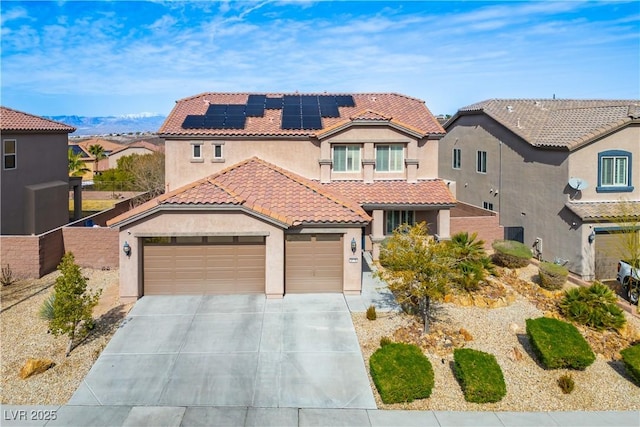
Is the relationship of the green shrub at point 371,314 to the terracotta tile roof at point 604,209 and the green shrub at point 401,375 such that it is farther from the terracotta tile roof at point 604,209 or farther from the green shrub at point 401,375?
the terracotta tile roof at point 604,209

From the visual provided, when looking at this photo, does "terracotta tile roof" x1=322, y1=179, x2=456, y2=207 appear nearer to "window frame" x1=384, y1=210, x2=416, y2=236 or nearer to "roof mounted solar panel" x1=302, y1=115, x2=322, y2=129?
"window frame" x1=384, y1=210, x2=416, y2=236

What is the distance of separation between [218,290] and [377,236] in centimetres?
885

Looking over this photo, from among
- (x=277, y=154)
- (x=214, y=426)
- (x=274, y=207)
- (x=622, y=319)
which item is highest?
(x=277, y=154)

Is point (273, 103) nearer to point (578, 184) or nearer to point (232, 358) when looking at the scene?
point (578, 184)

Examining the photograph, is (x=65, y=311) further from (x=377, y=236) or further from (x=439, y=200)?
(x=439, y=200)

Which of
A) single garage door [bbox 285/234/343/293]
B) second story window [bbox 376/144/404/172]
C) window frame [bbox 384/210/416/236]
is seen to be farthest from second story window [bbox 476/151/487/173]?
single garage door [bbox 285/234/343/293]

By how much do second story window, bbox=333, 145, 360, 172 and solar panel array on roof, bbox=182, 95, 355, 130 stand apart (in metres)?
1.73

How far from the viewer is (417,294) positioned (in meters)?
15.2

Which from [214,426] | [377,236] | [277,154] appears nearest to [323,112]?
[277,154]

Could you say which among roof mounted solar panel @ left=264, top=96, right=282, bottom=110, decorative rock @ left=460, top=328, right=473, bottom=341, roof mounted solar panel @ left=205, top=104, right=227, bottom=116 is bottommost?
decorative rock @ left=460, top=328, right=473, bottom=341

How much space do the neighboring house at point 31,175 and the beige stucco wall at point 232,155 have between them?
26.1 feet

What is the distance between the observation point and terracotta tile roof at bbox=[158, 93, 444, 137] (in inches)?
995

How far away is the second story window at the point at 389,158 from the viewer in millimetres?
25578

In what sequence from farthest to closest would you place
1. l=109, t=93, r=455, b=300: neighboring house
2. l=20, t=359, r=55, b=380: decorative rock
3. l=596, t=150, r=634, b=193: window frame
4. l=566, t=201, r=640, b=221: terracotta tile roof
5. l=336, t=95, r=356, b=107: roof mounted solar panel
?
l=336, t=95, r=356, b=107: roof mounted solar panel → l=596, t=150, r=634, b=193: window frame → l=566, t=201, r=640, b=221: terracotta tile roof → l=109, t=93, r=455, b=300: neighboring house → l=20, t=359, r=55, b=380: decorative rock
